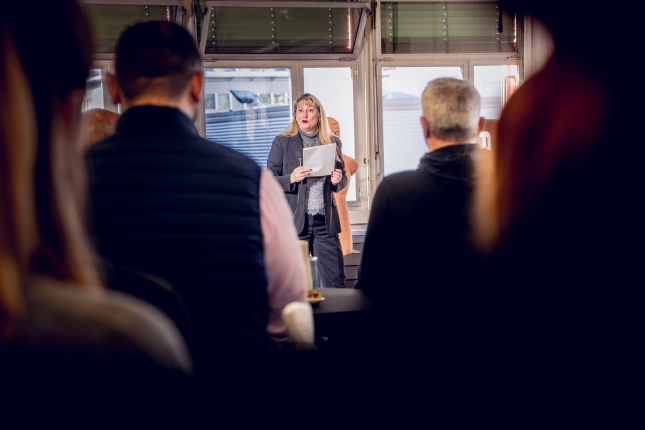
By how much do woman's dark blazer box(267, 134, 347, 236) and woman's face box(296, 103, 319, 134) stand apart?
92mm

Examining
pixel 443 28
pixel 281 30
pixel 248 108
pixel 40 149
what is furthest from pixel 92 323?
pixel 443 28

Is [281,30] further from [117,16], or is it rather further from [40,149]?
[40,149]

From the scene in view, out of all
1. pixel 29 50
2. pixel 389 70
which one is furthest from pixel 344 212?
pixel 29 50

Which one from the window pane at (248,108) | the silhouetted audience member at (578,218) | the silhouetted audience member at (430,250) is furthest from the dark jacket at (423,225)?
the window pane at (248,108)

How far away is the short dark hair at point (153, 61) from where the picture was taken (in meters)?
1.71

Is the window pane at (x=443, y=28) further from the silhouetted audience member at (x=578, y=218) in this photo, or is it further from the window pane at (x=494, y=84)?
the silhouetted audience member at (x=578, y=218)

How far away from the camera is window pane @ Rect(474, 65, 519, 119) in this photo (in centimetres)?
656

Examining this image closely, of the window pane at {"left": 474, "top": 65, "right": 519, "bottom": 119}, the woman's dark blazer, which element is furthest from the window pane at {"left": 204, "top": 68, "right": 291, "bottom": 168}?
the window pane at {"left": 474, "top": 65, "right": 519, "bottom": 119}

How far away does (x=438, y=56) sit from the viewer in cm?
645

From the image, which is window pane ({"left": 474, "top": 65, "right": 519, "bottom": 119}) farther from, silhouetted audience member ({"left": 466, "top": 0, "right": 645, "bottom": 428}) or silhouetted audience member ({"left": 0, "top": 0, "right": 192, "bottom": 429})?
silhouetted audience member ({"left": 0, "top": 0, "right": 192, "bottom": 429})

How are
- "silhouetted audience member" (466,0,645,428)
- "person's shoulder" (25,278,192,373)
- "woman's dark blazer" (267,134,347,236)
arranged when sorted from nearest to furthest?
"person's shoulder" (25,278,192,373), "silhouetted audience member" (466,0,645,428), "woman's dark blazer" (267,134,347,236)

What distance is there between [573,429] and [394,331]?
75 cm

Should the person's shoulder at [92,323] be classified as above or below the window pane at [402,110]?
below

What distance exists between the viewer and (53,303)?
1.97ft
